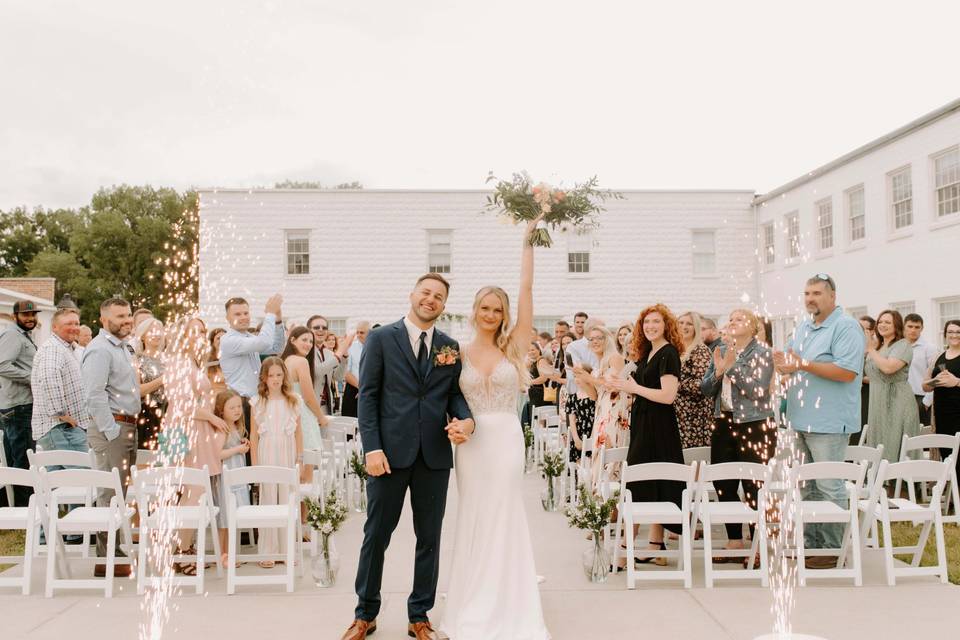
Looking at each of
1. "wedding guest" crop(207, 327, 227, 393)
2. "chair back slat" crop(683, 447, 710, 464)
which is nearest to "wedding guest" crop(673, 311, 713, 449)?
"chair back slat" crop(683, 447, 710, 464)

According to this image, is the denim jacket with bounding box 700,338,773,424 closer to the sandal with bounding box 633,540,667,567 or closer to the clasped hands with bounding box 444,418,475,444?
the sandal with bounding box 633,540,667,567

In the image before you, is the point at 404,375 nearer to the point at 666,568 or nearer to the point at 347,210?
the point at 666,568

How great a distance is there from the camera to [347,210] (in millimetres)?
26938

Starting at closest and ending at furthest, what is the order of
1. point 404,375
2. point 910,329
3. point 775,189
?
point 404,375
point 910,329
point 775,189

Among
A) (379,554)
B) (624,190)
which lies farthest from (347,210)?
(379,554)

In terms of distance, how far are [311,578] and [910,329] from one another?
8.15 metres

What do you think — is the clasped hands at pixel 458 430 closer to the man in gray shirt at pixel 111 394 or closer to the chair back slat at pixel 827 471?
the chair back slat at pixel 827 471

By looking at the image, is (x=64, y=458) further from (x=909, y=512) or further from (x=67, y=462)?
(x=909, y=512)

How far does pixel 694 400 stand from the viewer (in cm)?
830

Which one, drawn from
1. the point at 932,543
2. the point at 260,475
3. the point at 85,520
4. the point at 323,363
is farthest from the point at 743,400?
the point at 323,363

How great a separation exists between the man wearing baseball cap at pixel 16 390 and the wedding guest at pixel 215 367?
2042 mm

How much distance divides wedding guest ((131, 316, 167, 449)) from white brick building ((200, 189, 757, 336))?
17847 mm

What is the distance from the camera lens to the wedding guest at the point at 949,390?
31.7 feet

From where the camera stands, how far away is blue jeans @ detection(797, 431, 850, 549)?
695 centimetres
